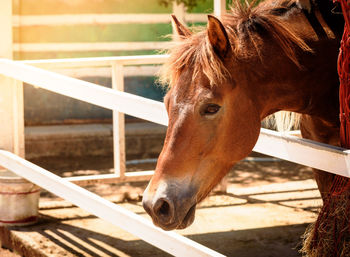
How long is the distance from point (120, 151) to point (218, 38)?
2.64 meters

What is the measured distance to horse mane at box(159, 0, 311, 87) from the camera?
2600mm

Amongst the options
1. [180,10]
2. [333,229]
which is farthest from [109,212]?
[180,10]

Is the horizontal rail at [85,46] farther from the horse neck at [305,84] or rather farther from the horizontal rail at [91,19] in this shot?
the horse neck at [305,84]

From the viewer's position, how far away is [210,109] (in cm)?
258

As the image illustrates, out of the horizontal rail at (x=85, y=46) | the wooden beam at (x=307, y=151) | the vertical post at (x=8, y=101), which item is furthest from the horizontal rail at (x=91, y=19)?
the wooden beam at (x=307, y=151)

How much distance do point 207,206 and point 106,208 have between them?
70.0 inches

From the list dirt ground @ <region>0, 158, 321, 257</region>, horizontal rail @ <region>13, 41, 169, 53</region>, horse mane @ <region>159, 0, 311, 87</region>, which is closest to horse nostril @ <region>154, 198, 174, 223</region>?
horse mane @ <region>159, 0, 311, 87</region>

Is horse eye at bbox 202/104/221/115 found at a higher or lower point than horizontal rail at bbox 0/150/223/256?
higher

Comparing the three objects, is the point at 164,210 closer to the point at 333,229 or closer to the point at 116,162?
the point at 333,229

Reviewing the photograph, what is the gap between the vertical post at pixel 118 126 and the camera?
197 inches

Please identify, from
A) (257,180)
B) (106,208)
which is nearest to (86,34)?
(257,180)

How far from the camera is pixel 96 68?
358 inches

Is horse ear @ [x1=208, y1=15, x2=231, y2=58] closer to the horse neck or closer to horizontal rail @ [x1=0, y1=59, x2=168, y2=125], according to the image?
the horse neck

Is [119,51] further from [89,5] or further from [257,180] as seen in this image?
[257,180]
